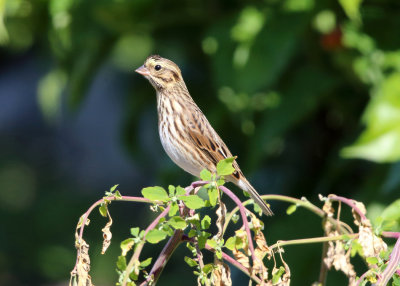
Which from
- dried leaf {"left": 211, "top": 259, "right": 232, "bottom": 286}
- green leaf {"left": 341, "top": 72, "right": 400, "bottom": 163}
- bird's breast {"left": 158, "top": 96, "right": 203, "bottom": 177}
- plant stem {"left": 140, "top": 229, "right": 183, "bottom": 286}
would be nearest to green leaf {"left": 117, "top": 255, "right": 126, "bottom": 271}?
plant stem {"left": 140, "top": 229, "right": 183, "bottom": 286}

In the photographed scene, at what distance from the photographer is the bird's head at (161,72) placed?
264 cm

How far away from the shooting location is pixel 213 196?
1.50 meters

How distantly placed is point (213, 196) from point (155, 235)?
0.15 meters

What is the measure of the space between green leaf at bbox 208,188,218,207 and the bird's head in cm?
112

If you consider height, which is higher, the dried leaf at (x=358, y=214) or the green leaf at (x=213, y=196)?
the green leaf at (x=213, y=196)

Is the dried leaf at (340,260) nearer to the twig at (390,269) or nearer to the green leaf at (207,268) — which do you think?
the twig at (390,269)

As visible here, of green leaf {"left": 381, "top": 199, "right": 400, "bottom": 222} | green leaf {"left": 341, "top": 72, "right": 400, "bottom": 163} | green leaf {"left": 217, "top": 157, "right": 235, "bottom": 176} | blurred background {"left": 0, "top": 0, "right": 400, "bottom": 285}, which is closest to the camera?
green leaf {"left": 217, "top": 157, "right": 235, "bottom": 176}

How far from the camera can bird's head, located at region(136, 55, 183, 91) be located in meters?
2.64

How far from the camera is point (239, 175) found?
251 centimetres

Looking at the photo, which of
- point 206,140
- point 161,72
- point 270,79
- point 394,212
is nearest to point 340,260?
point 394,212

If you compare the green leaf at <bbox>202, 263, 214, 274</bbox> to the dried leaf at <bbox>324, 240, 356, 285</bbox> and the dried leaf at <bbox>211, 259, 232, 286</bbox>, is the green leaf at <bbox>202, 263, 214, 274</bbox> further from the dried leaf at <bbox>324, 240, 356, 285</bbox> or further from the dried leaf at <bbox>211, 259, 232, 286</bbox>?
the dried leaf at <bbox>324, 240, 356, 285</bbox>

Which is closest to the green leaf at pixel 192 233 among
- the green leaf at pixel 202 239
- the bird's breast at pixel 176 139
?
the green leaf at pixel 202 239

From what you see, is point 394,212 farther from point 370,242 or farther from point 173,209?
point 173,209

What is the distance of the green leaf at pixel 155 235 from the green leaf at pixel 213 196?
4.6 inches
